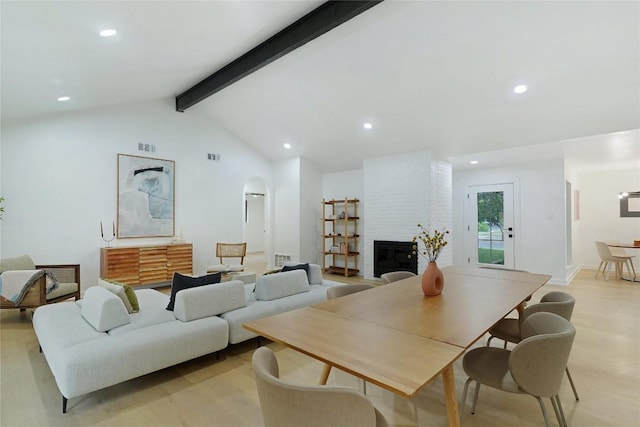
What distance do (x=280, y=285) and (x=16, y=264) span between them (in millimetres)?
3421

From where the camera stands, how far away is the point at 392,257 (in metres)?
6.16

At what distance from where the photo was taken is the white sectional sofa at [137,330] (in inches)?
83.1

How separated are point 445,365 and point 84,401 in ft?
8.09

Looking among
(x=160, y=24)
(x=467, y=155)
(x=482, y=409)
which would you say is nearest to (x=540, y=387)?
(x=482, y=409)

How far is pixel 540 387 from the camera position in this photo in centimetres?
158

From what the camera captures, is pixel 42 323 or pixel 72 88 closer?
pixel 42 323

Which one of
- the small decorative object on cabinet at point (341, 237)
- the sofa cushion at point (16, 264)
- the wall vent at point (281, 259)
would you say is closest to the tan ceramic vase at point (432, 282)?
the small decorative object on cabinet at point (341, 237)

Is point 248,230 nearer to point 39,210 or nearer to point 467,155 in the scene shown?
point 39,210

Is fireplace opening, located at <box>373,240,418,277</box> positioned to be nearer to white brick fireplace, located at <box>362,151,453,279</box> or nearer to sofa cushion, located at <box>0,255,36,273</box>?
white brick fireplace, located at <box>362,151,453,279</box>

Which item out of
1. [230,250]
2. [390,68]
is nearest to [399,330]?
Result: [390,68]

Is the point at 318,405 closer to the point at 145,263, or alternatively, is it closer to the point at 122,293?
the point at 122,293

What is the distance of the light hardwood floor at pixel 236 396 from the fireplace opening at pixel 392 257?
2837 millimetres

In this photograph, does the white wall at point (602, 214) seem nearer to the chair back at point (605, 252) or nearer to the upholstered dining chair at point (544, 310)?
the chair back at point (605, 252)

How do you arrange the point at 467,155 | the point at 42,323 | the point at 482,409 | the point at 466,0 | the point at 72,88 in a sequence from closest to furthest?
the point at 482,409
the point at 42,323
the point at 466,0
the point at 72,88
the point at 467,155
